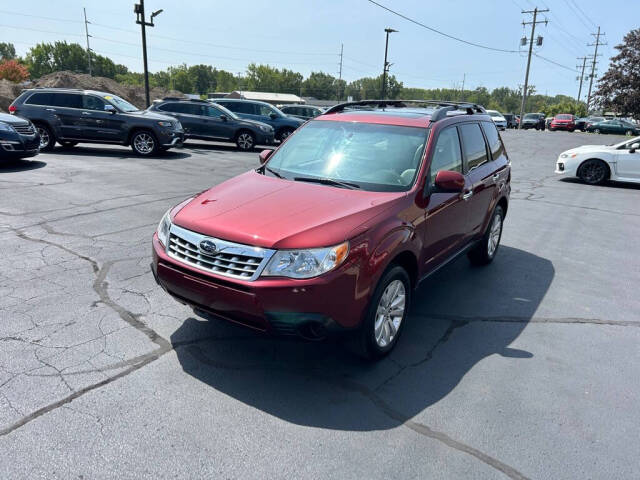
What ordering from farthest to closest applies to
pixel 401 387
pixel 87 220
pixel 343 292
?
pixel 87 220 → pixel 401 387 → pixel 343 292

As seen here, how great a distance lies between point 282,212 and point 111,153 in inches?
512

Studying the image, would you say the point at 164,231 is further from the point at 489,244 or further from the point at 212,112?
the point at 212,112

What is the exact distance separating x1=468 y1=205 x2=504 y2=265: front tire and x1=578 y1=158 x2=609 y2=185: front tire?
358 inches

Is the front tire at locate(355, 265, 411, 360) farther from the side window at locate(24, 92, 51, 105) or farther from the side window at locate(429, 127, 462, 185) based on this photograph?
the side window at locate(24, 92, 51, 105)

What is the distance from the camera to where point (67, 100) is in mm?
14078

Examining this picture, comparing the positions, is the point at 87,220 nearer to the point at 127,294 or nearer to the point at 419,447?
the point at 127,294

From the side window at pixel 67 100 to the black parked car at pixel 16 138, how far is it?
110 inches

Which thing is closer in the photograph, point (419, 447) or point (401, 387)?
point (419, 447)

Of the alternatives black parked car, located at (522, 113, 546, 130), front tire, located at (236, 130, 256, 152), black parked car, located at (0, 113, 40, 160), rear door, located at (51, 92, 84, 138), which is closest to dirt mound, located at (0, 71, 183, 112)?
rear door, located at (51, 92, 84, 138)

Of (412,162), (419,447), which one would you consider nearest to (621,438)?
(419,447)

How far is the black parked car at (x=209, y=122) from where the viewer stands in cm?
1747

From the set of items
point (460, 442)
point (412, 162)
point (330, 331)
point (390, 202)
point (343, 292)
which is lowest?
point (460, 442)

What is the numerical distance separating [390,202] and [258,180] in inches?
48.8

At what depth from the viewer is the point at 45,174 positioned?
34.2 ft
